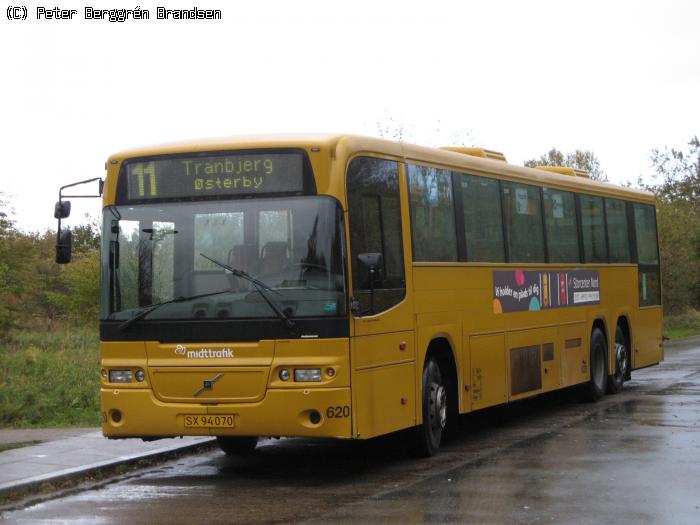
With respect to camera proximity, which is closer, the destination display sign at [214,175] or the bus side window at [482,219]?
the destination display sign at [214,175]

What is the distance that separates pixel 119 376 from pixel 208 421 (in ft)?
3.58

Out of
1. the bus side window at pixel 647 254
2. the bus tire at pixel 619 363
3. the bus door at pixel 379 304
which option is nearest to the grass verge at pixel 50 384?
the bus door at pixel 379 304

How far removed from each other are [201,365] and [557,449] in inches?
167

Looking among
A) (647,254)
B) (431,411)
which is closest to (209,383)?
(431,411)

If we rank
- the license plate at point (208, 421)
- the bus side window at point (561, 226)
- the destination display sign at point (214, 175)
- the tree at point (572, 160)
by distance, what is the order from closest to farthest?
the license plate at point (208, 421)
the destination display sign at point (214, 175)
the bus side window at point (561, 226)
the tree at point (572, 160)

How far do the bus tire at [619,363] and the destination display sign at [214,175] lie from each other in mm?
10303

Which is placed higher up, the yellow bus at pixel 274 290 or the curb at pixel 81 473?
the yellow bus at pixel 274 290

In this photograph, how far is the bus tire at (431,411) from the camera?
13.3m

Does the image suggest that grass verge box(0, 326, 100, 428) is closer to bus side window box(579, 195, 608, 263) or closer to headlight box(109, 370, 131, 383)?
headlight box(109, 370, 131, 383)

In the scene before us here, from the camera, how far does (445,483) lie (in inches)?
450

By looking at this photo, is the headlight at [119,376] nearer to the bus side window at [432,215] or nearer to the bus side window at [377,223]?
the bus side window at [377,223]

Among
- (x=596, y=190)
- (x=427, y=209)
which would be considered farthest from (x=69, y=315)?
(x=427, y=209)

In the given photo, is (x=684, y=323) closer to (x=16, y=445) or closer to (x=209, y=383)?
(x=16, y=445)

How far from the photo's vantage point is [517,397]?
1630 centimetres
